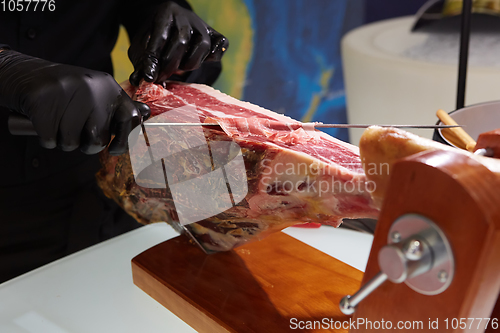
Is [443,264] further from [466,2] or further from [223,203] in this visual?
[466,2]

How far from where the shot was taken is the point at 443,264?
49cm

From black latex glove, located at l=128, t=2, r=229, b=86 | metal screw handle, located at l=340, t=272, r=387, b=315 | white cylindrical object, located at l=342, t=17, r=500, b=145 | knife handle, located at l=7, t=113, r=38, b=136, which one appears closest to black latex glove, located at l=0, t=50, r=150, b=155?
knife handle, located at l=7, t=113, r=38, b=136

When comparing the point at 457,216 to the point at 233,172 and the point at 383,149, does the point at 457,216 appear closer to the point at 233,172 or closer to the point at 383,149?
the point at 383,149

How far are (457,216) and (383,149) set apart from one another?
0.18 meters

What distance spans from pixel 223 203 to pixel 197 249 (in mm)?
252

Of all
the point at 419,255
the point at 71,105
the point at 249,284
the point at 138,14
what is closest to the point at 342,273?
the point at 249,284

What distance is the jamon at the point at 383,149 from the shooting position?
60cm

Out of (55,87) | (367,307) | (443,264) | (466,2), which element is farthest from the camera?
(466,2)

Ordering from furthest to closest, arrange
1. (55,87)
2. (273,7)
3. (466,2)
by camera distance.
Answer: (273,7), (466,2), (55,87)

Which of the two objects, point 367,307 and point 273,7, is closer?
point 367,307

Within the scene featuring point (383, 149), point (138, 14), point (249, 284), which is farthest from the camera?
point (138, 14)

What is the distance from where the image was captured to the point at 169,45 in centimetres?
105

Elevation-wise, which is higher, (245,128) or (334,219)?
(245,128)

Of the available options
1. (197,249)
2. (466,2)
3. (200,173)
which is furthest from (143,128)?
(466,2)
